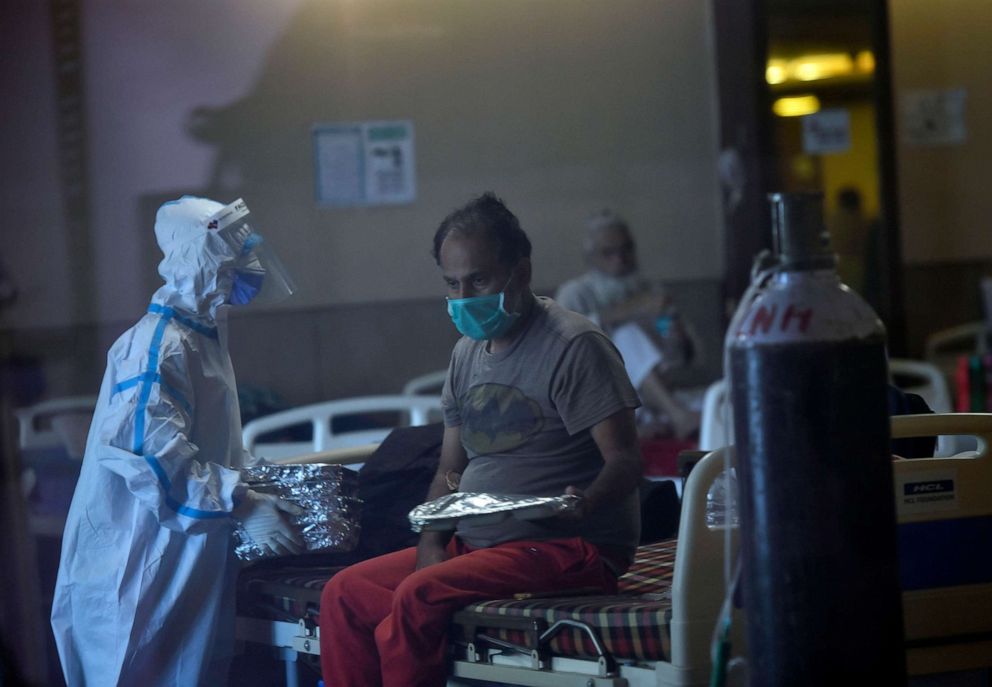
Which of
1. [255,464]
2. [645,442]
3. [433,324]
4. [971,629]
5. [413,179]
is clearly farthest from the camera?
[413,179]

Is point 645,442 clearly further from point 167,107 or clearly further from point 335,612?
point 167,107

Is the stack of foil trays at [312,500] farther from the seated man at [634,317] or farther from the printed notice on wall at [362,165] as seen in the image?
the printed notice on wall at [362,165]

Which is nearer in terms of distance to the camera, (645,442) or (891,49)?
(645,442)

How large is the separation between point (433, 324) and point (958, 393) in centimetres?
241

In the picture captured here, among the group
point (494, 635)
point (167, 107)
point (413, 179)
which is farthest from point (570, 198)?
point (494, 635)

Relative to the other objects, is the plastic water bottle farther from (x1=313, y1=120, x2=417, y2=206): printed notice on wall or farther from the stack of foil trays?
(x1=313, y1=120, x2=417, y2=206): printed notice on wall

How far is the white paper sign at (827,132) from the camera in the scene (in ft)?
21.6

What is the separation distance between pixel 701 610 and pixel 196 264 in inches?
48.7

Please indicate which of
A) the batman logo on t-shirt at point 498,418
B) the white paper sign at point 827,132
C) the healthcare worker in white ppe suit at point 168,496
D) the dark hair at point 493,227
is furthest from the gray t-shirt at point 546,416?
the white paper sign at point 827,132

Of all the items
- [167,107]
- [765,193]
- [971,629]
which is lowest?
[971,629]

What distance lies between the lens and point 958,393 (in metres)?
5.86

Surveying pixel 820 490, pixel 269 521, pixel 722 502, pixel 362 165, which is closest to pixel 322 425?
pixel 269 521

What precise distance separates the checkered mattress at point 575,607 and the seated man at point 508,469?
63mm

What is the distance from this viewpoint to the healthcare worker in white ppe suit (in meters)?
2.67
